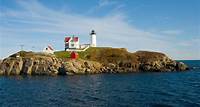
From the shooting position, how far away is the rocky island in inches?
4926

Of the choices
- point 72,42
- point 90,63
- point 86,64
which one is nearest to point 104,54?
point 90,63

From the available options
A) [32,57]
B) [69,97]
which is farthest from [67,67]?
[69,97]

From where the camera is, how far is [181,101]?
177 feet

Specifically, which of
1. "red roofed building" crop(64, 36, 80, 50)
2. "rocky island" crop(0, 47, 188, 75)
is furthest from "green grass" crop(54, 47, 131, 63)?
"red roofed building" crop(64, 36, 80, 50)

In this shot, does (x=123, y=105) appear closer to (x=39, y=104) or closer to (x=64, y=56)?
(x=39, y=104)

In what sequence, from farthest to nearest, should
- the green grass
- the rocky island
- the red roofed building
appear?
the red roofed building → the green grass → the rocky island

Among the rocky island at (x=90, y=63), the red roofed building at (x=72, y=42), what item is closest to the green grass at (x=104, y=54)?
the rocky island at (x=90, y=63)

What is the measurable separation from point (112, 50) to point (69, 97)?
93.5m

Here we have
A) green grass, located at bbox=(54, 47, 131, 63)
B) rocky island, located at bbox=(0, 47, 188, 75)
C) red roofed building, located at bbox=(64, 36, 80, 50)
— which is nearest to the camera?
rocky island, located at bbox=(0, 47, 188, 75)

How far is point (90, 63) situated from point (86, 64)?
1946 millimetres

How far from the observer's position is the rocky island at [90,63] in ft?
411

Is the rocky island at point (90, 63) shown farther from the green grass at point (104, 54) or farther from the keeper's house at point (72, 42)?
the keeper's house at point (72, 42)

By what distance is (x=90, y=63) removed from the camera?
131375 mm

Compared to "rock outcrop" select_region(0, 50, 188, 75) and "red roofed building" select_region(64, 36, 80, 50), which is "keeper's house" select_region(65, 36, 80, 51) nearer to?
"red roofed building" select_region(64, 36, 80, 50)
